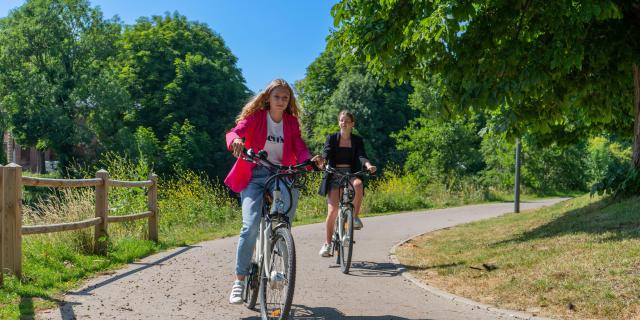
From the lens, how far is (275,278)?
4684 mm

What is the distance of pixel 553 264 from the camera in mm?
6746

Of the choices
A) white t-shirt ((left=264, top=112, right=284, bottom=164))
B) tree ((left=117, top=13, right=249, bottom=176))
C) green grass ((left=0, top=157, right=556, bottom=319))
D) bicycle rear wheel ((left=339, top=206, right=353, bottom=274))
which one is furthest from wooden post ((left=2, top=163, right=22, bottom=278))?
tree ((left=117, top=13, right=249, bottom=176))

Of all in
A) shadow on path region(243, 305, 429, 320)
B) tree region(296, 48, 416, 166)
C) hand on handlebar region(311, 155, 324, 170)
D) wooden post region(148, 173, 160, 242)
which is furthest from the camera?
tree region(296, 48, 416, 166)

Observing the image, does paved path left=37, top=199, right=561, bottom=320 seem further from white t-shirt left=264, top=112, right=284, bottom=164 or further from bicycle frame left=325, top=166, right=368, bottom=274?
white t-shirt left=264, top=112, right=284, bottom=164

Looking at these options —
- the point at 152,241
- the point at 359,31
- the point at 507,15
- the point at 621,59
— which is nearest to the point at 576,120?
the point at 621,59

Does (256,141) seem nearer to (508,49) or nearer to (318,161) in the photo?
(318,161)

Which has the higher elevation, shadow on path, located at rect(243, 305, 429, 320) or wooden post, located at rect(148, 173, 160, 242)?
wooden post, located at rect(148, 173, 160, 242)

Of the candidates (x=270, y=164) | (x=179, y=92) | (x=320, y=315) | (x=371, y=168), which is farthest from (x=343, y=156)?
(x=179, y=92)

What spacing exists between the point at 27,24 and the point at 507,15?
39.2m

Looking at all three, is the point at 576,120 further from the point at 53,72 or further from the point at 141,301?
the point at 53,72

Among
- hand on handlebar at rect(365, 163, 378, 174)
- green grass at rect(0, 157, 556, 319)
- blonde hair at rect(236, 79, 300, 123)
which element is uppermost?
blonde hair at rect(236, 79, 300, 123)

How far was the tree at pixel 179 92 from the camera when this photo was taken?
45000 millimetres

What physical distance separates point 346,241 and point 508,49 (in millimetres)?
4116

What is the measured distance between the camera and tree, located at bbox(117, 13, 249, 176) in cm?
4500
